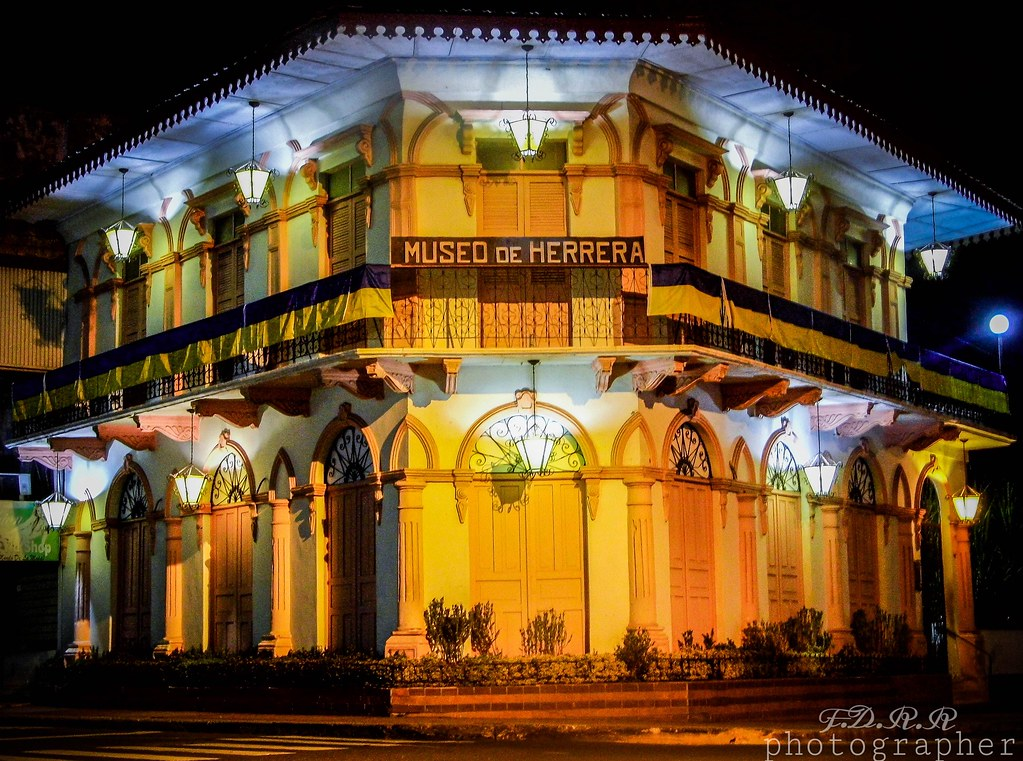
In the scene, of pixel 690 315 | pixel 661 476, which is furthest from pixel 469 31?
pixel 661 476

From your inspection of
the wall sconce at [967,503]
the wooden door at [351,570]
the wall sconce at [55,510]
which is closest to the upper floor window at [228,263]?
the wooden door at [351,570]

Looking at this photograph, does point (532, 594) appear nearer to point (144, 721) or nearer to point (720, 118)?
point (144, 721)

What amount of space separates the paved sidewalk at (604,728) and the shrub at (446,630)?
1.39 m

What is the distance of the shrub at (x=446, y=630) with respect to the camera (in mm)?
23422

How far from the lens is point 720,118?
87.2 ft

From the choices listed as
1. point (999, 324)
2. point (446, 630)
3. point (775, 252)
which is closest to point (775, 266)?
point (775, 252)

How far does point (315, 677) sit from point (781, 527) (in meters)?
8.75

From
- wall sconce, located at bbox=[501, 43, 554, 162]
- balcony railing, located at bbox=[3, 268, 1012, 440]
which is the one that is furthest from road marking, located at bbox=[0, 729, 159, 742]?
wall sconce, located at bbox=[501, 43, 554, 162]

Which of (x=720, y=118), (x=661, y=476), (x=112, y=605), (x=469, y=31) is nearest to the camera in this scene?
(x=469, y=31)

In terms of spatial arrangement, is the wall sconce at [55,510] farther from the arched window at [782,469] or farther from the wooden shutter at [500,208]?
the arched window at [782,469]

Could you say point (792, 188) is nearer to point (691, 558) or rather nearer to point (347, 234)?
point (691, 558)

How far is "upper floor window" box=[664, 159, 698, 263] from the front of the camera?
25703mm

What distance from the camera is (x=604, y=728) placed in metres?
20.6

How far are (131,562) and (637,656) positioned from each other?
11821mm
